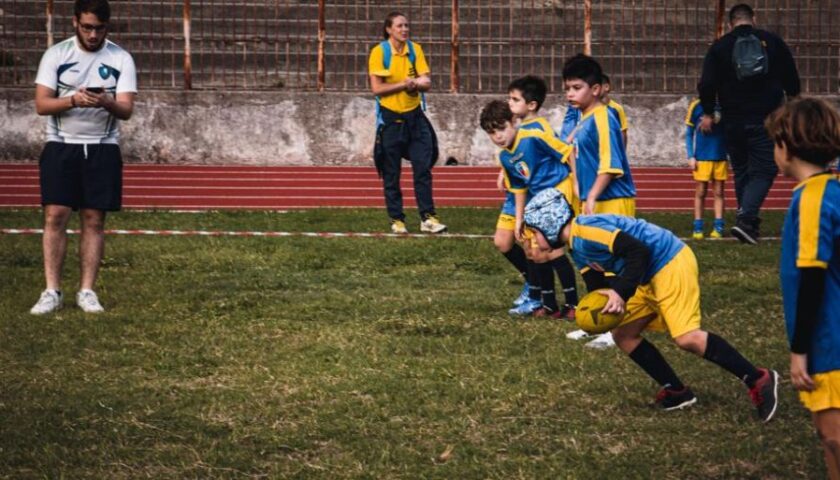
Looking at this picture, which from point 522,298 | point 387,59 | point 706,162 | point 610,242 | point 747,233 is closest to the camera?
point 610,242

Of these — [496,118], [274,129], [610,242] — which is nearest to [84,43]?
[496,118]

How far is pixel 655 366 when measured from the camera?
6559 millimetres

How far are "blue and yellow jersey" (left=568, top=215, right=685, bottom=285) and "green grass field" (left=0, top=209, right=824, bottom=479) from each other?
659mm

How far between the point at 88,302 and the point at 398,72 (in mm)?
5792

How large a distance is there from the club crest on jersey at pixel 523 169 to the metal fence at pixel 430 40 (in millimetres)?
13337

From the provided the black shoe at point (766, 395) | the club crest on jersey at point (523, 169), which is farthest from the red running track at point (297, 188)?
the black shoe at point (766, 395)

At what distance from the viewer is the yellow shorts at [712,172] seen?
13.7m

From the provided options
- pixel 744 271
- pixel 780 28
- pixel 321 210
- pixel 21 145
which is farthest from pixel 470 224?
pixel 780 28

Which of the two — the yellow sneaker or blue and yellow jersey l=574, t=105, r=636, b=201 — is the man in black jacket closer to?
the yellow sneaker

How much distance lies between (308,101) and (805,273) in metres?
17.6

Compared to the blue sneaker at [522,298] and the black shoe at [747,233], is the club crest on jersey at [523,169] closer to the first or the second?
the blue sneaker at [522,298]

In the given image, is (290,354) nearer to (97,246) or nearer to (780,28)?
(97,246)

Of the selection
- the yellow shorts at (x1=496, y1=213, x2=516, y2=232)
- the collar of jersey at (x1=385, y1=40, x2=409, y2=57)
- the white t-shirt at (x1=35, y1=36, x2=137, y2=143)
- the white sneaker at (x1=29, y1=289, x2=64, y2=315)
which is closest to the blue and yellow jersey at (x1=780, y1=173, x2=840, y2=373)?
the yellow shorts at (x1=496, y1=213, x2=516, y2=232)

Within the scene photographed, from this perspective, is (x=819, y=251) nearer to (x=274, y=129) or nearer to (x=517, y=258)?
(x=517, y=258)
